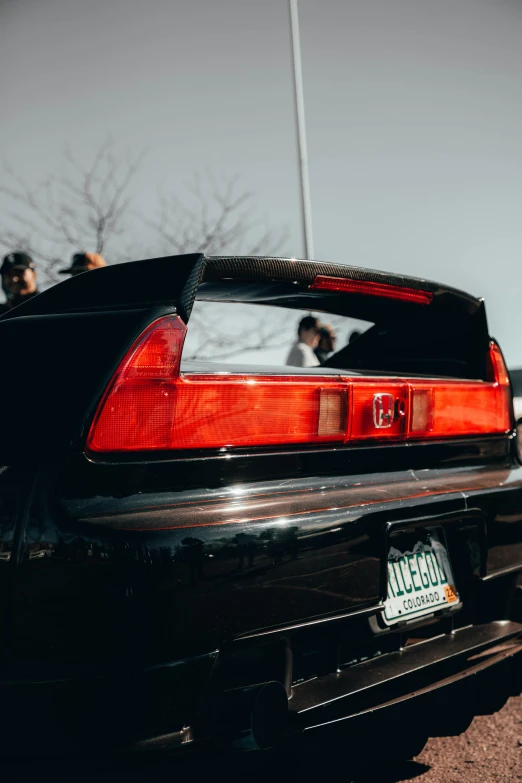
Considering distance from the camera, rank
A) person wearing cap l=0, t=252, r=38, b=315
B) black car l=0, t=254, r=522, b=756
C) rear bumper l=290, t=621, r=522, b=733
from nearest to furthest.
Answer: black car l=0, t=254, r=522, b=756 → rear bumper l=290, t=621, r=522, b=733 → person wearing cap l=0, t=252, r=38, b=315

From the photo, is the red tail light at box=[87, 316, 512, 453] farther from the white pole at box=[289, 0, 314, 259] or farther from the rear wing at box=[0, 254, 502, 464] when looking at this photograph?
the white pole at box=[289, 0, 314, 259]

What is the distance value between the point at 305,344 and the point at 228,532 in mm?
4878

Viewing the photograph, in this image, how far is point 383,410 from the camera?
222cm

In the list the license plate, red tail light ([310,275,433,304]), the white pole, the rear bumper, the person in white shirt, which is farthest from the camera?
the white pole

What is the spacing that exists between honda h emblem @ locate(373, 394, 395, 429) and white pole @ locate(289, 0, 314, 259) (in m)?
11.6

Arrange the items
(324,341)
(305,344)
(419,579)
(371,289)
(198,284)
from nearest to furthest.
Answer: (198,284) → (419,579) → (371,289) → (305,344) → (324,341)

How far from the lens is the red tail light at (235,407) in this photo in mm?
1739

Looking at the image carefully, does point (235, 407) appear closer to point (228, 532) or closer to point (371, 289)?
point (228, 532)

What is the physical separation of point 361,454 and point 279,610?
22.3 inches

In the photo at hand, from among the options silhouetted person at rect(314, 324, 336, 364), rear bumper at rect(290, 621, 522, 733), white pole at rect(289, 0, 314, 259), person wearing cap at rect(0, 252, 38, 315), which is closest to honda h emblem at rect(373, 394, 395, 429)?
rear bumper at rect(290, 621, 522, 733)

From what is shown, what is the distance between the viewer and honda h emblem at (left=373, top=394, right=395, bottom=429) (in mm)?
2193

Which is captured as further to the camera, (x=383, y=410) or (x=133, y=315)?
(x=383, y=410)

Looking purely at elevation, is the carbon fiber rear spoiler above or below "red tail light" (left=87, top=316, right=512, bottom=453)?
above

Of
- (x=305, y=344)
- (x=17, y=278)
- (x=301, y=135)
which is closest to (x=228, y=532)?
(x=17, y=278)
